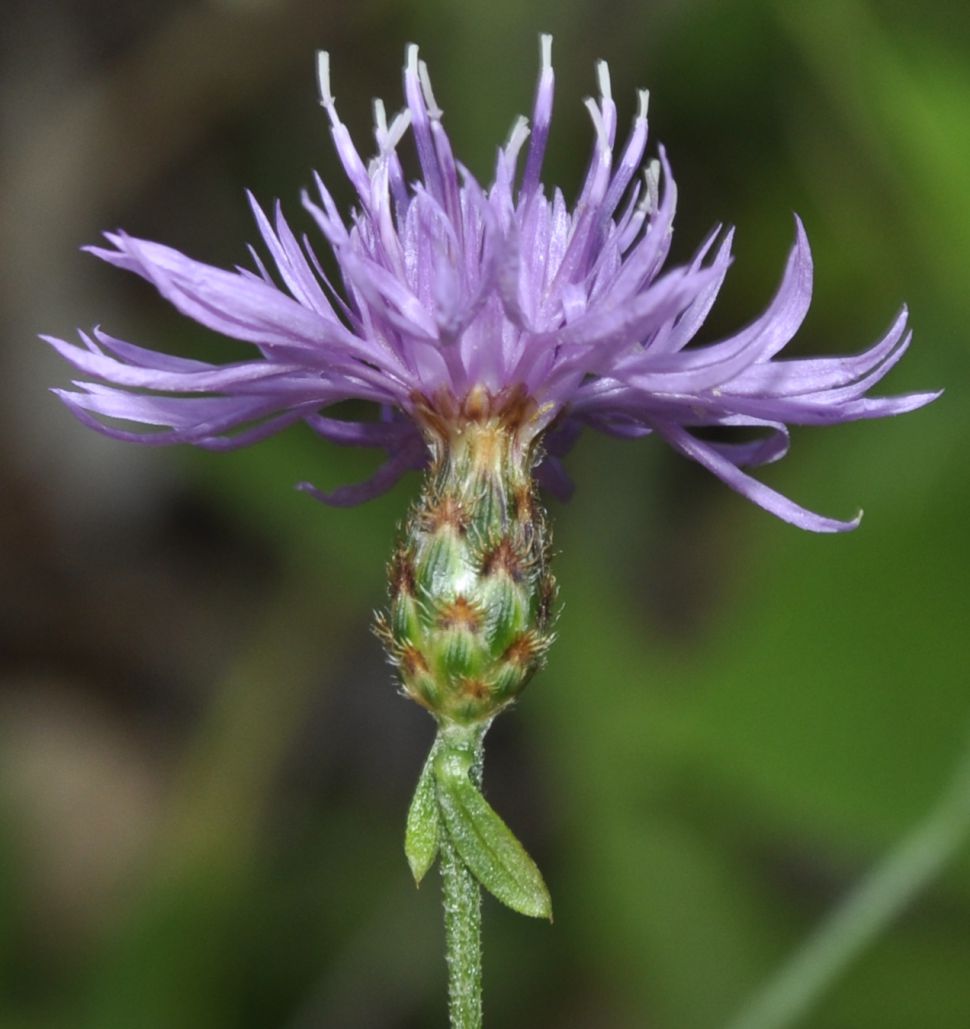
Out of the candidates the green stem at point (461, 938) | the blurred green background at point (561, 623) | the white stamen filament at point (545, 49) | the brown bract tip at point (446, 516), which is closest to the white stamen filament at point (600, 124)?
the white stamen filament at point (545, 49)

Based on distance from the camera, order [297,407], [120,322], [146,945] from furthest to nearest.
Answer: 1. [120,322]
2. [146,945]
3. [297,407]

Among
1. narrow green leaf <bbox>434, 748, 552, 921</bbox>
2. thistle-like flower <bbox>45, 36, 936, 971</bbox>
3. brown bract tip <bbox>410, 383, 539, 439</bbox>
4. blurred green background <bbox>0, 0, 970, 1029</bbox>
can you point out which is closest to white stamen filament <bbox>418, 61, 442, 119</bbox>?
thistle-like flower <bbox>45, 36, 936, 971</bbox>

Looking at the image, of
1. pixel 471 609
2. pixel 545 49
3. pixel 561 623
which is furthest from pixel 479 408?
pixel 561 623

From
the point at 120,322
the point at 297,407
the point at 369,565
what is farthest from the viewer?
the point at 120,322

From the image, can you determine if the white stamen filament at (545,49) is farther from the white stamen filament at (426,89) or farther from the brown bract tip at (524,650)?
the brown bract tip at (524,650)

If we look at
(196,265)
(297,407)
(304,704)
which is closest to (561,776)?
(304,704)

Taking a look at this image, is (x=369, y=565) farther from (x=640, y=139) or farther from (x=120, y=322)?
(x=640, y=139)

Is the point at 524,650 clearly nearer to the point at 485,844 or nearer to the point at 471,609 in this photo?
the point at 471,609
